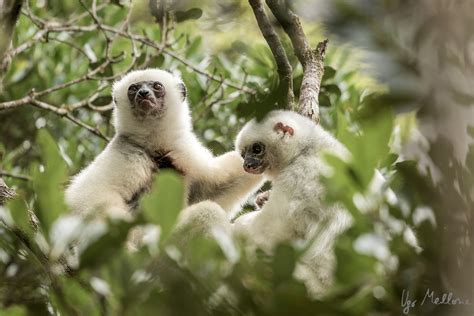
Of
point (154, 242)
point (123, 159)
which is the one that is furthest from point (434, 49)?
point (123, 159)

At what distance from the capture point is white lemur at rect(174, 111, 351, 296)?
347 cm

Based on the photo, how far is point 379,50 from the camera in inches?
51.3

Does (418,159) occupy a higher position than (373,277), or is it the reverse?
(418,159)

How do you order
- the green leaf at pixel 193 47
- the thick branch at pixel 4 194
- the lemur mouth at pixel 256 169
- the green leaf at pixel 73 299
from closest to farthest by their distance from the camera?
the green leaf at pixel 73 299 → the thick branch at pixel 4 194 → the lemur mouth at pixel 256 169 → the green leaf at pixel 193 47

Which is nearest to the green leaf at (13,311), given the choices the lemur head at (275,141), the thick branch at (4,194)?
the thick branch at (4,194)

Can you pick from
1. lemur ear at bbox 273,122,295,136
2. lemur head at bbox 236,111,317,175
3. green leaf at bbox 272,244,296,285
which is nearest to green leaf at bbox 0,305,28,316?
green leaf at bbox 272,244,296,285

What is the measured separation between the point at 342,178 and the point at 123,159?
3.92 meters

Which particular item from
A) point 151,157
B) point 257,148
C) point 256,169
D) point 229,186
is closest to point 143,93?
point 151,157

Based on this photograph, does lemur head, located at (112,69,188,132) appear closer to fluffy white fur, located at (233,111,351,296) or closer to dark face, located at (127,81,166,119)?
dark face, located at (127,81,166,119)

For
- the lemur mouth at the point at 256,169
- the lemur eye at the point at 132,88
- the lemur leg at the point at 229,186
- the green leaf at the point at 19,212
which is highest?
the green leaf at the point at 19,212

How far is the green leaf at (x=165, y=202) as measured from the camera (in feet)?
4.39

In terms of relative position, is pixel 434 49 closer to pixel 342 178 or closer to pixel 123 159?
pixel 342 178

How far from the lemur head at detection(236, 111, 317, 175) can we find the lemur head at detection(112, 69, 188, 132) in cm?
112

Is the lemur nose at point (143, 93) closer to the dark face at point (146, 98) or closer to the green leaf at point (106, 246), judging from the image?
the dark face at point (146, 98)
